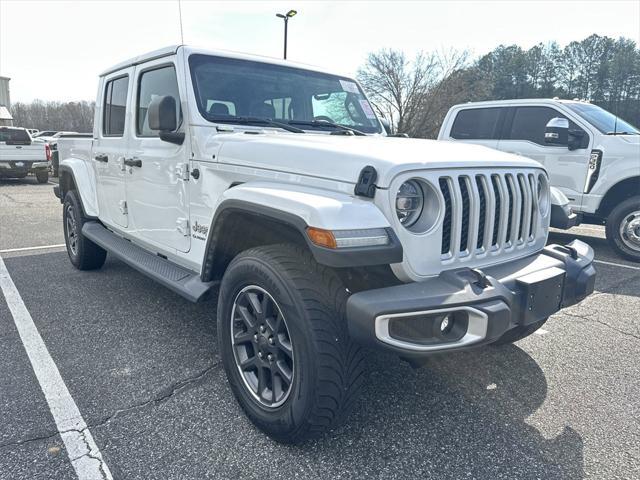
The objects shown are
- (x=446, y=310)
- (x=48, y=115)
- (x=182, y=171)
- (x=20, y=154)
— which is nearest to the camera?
(x=446, y=310)

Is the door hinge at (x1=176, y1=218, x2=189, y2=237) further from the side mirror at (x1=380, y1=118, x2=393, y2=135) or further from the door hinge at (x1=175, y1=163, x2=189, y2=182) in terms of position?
the side mirror at (x1=380, y1=118, x2=393, y2=135)

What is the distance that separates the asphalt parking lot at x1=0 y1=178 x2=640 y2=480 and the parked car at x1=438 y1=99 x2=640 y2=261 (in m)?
2.53

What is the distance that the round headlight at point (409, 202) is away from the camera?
7.13ft

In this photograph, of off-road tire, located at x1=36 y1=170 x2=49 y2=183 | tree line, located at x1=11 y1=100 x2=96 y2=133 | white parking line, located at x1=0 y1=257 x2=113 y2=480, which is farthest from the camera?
tree line, located at x1=11 y1=100 x2=96 y2=133

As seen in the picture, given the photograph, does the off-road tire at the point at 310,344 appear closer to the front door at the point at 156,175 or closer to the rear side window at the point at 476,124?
the front door at the point at 156,175

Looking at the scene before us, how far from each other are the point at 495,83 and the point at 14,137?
1587 inches

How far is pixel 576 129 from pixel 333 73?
4370 millimetres

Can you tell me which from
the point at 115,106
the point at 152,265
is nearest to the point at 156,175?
the point at 152,265

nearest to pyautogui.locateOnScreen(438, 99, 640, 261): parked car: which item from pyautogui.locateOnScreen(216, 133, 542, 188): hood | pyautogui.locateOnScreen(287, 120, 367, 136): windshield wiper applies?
pyautogui.locateOnScreen(287, 120, 367, 136): windshield wiper

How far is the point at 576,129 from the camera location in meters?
6.57

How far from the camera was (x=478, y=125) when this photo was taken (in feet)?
25.1

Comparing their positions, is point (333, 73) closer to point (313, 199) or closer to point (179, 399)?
point (313, 199)

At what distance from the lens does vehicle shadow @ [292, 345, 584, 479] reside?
2.19 metres

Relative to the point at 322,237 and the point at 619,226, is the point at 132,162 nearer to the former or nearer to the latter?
the point at 322,237
